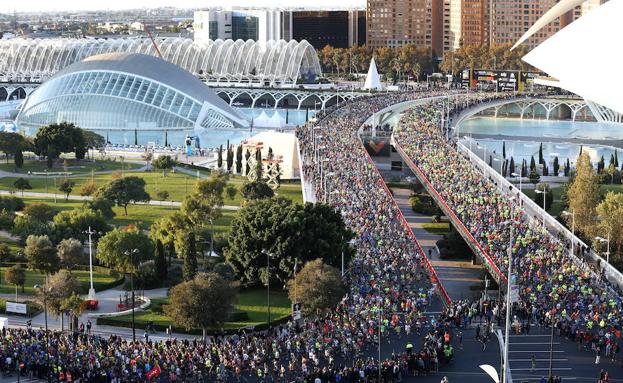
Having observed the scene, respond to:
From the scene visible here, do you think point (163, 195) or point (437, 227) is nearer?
point (437, 227)

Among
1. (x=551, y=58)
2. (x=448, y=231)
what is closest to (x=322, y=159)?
(x=448, y=231)

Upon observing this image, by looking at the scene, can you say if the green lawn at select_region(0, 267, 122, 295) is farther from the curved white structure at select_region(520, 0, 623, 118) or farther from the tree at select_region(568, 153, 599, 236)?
the curved white structure at select_region(520, 0, 623, 118)

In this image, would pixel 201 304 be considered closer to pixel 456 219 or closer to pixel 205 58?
pixel 456 219

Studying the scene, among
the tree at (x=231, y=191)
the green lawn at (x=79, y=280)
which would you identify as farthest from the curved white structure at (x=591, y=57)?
the tree at (x=231, y=191)

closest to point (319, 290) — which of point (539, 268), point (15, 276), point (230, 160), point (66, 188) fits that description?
point (539, 268)

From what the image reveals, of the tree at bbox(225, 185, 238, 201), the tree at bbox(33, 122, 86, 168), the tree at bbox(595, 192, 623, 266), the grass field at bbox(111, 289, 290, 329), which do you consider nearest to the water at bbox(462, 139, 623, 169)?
the tree at bbox(33, 122, 86, 168)
